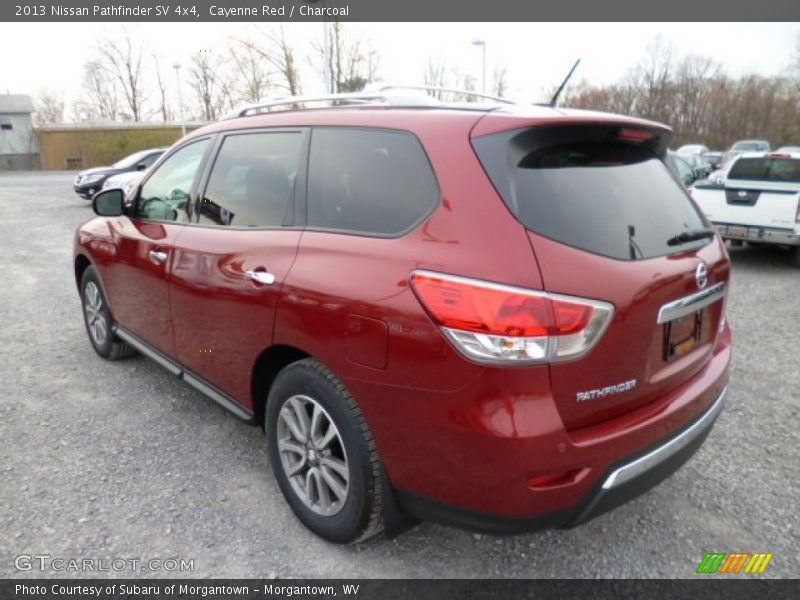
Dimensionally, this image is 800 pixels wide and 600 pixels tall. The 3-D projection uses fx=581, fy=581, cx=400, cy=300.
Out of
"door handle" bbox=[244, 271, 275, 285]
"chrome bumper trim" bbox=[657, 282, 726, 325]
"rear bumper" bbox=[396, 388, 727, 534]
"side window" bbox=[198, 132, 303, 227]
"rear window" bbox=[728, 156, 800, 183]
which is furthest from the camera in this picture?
"rear window" bbox=[728, 156, 800, 183]

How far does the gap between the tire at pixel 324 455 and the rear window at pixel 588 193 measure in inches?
39.3

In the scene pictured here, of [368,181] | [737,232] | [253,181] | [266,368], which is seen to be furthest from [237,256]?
[737,232]

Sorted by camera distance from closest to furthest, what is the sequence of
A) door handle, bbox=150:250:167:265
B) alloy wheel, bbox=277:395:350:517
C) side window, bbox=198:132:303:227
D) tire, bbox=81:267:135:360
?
alloy wheel, bbox=277:395:350:517 → side window, bbox=198:132:303:227 → door handle, bbox=150:250:167:265 → tire, bbox=81:267:135:360

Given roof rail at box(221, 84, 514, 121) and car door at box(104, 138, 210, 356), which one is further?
car door at box(104, 138, 210, 356)

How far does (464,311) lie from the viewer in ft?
6.15

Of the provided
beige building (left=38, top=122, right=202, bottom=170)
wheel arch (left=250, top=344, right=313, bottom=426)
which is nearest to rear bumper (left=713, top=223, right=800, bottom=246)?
wheel arch (left=250, top=344, right=313, bottom=426)

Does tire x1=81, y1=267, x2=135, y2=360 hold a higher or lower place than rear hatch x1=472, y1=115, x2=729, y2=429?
lower

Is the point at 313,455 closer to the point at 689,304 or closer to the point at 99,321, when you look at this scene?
the point at 689,304

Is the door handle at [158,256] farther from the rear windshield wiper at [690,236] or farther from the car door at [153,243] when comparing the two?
the rear windshield wiper at [690,236]

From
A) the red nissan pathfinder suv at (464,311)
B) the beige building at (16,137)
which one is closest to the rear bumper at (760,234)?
the red nissan pathfinder suv at (464,311)

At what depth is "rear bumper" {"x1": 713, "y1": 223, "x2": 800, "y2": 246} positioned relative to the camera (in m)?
8.07

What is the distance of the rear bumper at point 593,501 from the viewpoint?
196cm

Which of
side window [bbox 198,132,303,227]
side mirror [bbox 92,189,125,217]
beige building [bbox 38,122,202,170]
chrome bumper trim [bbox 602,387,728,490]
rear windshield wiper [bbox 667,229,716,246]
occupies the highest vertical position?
beige building [bbox 38,122,202,170]

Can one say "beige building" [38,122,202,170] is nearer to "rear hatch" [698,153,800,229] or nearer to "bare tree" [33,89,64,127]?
"bare tree" [33,89,64,127]
